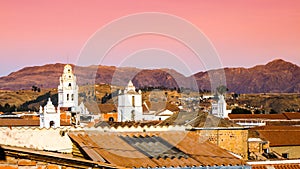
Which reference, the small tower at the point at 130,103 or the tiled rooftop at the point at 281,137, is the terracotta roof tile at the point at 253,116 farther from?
the small tower at the point at 130,103

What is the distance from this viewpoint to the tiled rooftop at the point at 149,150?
1312 centimetres

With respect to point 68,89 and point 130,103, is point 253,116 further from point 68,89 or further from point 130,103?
point 130,103

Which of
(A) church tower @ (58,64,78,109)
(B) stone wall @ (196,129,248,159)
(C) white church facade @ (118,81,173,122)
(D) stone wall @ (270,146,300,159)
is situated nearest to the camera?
(B) stone wall @ (196,129,248,159)

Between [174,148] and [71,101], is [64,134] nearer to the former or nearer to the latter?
[174,148]

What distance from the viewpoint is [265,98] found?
549 ft

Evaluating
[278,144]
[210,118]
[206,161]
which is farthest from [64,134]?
[278,144]

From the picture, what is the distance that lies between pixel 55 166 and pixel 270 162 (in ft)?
40.7

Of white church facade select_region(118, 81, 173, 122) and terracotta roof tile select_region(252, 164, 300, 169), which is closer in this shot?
terracotta roof tile select_region(252, 164, 300, 169)

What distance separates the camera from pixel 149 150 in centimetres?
1424

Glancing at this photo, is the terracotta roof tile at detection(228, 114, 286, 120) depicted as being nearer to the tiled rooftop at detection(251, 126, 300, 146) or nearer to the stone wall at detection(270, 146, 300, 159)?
the tiled rooftop at detection(251, 126, 300, 146)

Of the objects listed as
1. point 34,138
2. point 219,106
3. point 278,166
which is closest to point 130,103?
point 219,106

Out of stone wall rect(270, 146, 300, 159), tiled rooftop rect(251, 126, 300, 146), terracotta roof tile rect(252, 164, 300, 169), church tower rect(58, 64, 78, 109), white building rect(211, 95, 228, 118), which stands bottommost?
stone wall rect(270, 146, 300, 159)

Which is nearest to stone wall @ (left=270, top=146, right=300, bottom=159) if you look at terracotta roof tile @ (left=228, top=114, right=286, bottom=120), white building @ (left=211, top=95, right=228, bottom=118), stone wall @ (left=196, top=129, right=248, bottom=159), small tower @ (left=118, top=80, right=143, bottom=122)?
white building @ (left=211, top=95, right=228, bottom=118)

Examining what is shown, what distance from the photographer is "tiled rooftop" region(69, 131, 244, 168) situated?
13.1m
